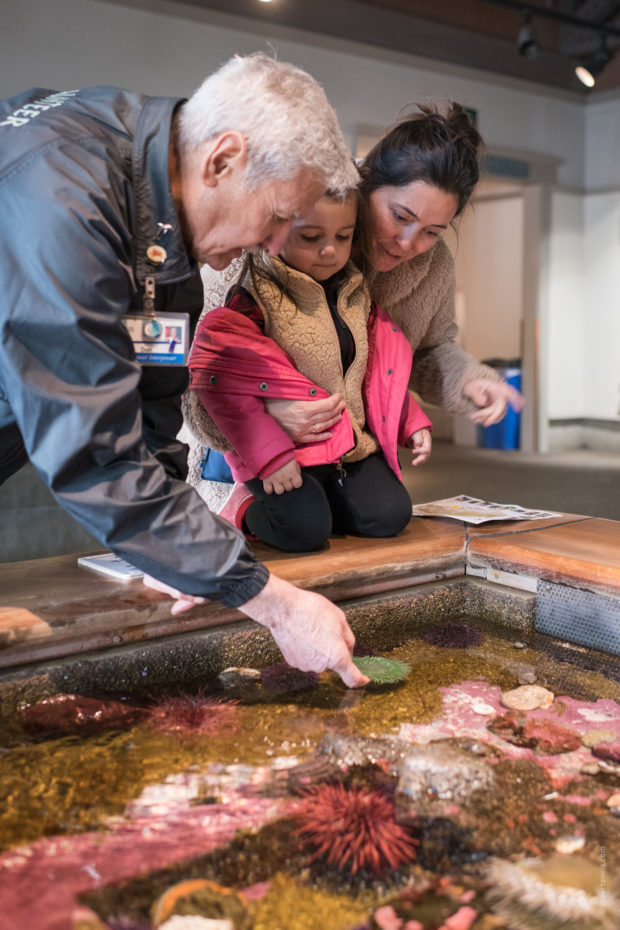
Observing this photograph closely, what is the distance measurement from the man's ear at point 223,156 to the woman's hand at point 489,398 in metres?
1.06

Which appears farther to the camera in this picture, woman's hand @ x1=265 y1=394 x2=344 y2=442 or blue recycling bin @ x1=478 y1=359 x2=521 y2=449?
blue recycling bin @ x1=478 y1=359 x2=521 y2=449

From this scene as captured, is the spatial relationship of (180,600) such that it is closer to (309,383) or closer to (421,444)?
(309,383)

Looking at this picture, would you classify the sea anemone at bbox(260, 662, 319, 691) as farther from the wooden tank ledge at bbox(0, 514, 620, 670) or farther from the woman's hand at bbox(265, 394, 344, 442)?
the woman's hand at bbox(265, 394, 344, 442)

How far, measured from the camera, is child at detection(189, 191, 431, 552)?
1.85 metres

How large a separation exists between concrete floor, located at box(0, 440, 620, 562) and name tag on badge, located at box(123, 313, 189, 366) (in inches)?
84.1

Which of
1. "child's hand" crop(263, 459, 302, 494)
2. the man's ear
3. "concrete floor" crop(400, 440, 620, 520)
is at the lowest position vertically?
"concrete floor" crop(400, 440, 620, 520)

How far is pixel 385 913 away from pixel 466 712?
0.52m

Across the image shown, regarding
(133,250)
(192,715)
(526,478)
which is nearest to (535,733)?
(192,715)

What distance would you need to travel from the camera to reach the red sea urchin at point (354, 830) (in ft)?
3.17

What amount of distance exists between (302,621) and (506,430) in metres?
6.65

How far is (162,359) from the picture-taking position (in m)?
1.42

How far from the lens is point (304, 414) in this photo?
1.90 meters

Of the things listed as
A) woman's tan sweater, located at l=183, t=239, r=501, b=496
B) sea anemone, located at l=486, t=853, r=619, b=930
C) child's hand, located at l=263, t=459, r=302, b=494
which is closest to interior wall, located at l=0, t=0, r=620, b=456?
woman's tan sweater, located at l=183, t=239, r=501, b=496

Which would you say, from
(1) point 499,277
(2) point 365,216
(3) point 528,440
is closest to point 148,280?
(2) point 365,216
